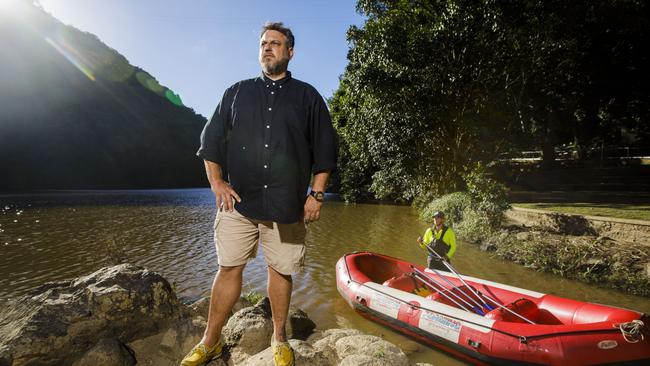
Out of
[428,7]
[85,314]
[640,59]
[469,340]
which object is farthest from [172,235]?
[640,59]

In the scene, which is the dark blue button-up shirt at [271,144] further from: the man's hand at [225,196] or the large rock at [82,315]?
the large rock at [82,315]

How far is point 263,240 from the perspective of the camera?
9.02 feet

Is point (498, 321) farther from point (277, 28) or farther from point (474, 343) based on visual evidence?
point (277, 28)

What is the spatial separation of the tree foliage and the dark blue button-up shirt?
15257 millimetres

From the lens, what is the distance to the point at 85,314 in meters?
3.66

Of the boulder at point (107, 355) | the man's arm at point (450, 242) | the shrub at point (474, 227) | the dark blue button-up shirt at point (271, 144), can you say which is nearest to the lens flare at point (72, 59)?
the shrub at point (474, 227)

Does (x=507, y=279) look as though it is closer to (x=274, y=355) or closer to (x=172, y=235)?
(x=274, y=355)

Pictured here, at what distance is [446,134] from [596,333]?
56.5 feet

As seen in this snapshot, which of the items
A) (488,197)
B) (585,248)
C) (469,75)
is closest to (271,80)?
(585,248)

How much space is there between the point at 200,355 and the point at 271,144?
1801mm

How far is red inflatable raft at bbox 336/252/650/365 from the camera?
4.33 metres

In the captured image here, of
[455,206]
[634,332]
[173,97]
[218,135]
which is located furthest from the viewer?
[173,97]

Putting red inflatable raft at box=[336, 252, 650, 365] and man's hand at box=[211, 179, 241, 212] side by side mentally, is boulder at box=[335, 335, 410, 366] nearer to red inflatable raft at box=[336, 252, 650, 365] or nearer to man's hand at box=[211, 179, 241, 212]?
man's hand at box=[211, 179, 241, 212]

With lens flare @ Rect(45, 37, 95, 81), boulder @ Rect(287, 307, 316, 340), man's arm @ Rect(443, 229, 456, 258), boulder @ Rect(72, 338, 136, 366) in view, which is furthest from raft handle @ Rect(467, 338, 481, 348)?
lens flare @ Rect(45, 37, 95, 81)
